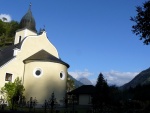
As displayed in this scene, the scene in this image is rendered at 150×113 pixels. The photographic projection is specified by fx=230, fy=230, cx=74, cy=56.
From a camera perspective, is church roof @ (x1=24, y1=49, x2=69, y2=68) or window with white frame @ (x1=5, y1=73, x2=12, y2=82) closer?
window with white frame @ (x1=5, y1=73, x2=12, y2=82)

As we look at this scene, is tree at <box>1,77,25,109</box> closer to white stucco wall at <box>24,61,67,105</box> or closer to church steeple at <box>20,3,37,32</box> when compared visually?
white stucco wall at <box>24,61,67,105</box>

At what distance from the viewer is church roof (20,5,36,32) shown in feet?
141

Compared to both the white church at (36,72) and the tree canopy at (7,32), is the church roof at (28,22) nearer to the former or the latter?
the white church at (36,72)

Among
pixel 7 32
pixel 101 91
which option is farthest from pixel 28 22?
pixel 101 91

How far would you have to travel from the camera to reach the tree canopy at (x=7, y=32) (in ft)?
192

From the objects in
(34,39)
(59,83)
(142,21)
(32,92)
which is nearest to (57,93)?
(59,83)

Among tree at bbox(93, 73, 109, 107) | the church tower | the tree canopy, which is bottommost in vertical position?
tree at bbox(93, 73, 109, 107)

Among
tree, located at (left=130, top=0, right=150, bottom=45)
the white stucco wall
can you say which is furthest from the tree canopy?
tree, located at (left=130, top=0, right=150, bottom=45)

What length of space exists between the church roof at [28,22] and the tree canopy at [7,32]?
51.0ft

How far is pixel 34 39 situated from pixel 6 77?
8.38 m

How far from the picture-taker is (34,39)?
38.2 meters

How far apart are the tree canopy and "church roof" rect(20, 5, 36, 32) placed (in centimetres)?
1555

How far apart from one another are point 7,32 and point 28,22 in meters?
19.9

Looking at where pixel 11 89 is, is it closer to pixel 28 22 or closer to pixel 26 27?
pixel 26 27
